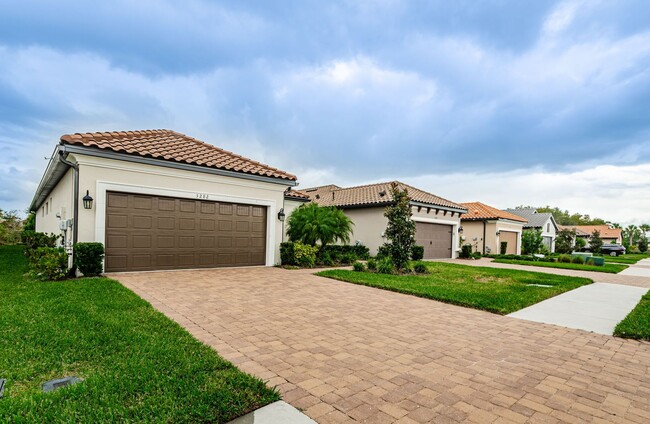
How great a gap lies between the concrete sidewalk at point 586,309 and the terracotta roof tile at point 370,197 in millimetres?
9595

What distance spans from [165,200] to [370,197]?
12.5 meters

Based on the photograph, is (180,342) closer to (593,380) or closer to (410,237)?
(593,380)

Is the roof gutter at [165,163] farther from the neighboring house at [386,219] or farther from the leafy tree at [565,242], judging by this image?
the leafy tree at [565,242]

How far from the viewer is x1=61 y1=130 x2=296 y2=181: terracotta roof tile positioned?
9.47 metres

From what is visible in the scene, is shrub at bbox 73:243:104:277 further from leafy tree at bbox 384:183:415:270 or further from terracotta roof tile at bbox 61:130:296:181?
leafy tree at bbox 384:183:415:270

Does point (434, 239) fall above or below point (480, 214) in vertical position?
below

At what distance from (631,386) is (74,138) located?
475 inches

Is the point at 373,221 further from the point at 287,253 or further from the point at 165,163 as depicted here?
the point at 165,163

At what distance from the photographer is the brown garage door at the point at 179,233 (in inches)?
375

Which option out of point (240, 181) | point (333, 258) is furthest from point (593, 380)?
point (333, 258)

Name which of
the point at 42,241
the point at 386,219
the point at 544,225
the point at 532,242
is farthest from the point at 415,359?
the point at 544,225

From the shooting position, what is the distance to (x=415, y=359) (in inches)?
156

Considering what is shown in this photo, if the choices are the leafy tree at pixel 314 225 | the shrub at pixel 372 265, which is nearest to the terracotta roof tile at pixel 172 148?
the leafy tree at pixel 314 225

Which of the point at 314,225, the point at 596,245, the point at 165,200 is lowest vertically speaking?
the point at 596,245
